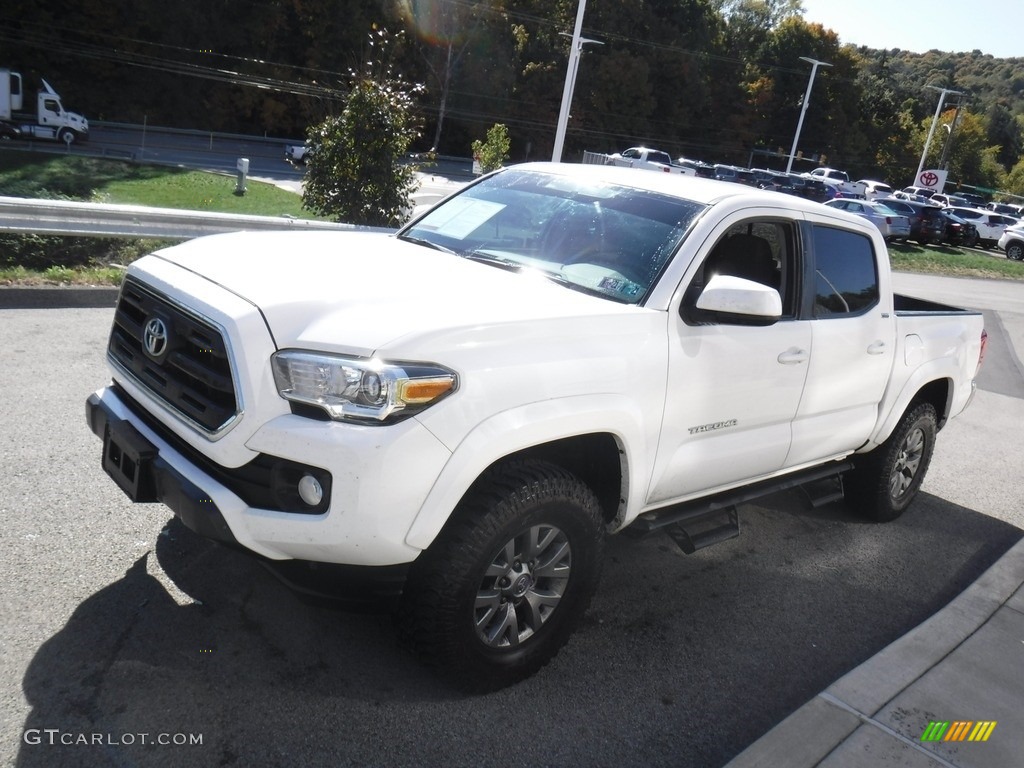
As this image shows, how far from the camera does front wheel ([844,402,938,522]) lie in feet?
18.5

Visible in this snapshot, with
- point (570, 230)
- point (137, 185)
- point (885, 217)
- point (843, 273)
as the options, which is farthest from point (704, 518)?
point (885, 217)

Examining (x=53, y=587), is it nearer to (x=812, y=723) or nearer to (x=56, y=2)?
(x=812, y=723)

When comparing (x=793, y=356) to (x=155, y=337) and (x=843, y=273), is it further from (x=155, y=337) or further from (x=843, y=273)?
(x=155, y=337)

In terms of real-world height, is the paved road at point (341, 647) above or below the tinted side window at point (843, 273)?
below

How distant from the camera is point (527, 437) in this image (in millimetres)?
3178

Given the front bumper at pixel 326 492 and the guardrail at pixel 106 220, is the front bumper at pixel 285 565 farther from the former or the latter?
the guardrail at pixel 106 220

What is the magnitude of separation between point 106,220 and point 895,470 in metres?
7.50

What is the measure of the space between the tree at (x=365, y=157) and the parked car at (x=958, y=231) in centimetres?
2993

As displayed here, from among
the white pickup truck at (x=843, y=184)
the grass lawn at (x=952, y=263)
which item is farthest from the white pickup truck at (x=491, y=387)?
the white pickup truck at (x=843, y=184)

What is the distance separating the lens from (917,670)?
4.02 meters

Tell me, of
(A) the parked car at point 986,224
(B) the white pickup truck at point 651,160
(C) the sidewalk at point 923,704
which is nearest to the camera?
(C) the sidewalk at point 923,704

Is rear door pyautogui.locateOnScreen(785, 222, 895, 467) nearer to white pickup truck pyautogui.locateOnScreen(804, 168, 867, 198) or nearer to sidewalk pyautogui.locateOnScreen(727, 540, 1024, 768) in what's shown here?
sidewalk pyautogui.locateOnScreen(727, 540, 1024, 768)

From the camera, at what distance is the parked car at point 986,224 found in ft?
131

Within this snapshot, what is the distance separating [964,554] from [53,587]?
5069mm
